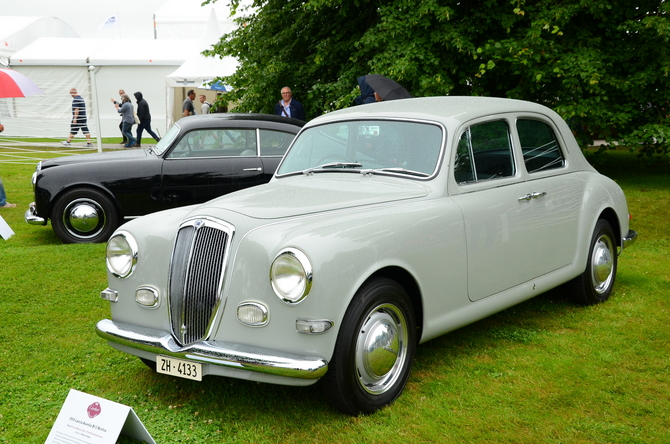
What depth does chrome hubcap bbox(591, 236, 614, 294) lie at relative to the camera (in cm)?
543

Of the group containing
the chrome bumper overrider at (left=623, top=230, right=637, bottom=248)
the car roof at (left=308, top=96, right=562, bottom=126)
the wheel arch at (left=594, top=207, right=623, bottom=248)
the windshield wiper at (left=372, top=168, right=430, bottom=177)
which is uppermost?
the car roof at (left=308, top=96, right=562, bottom=126)

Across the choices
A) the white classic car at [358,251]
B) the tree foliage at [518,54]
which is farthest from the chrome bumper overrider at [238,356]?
the tree foliage at [518,54]

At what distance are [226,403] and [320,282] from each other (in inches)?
44.6

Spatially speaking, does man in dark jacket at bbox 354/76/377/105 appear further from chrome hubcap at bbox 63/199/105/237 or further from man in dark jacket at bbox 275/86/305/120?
chrome hubcap at bbox 63/199/105/237

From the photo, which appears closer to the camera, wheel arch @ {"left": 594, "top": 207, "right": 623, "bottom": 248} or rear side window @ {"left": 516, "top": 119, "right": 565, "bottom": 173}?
rear side window @ {"left": 516, "top": 119, "right": 565, "bottom": 173}

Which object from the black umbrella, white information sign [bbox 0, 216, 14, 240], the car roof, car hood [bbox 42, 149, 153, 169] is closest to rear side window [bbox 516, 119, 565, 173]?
the car roof

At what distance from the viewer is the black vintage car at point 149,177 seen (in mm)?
8141

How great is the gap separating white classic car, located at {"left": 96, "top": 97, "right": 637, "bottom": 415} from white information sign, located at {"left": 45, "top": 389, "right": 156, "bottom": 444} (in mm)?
388

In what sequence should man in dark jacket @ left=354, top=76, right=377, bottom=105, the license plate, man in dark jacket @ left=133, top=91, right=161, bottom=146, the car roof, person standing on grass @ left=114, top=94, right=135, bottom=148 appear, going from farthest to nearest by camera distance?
person standing on grass @ left=114, top=94, right=135, bottom=148 < man in dark jacket @ left=133, top=91, right=161, bottom=146 < man in dark jacket @ left=354, top=76, right=377, bottom=105 < the car roof < the license plate

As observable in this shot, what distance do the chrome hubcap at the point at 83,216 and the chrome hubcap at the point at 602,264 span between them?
18.9 ft

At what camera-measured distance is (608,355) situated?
14.5ft

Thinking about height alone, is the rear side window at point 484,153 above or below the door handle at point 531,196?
above

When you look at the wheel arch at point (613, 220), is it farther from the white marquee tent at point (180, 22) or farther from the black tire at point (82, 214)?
the white marquee tent at point (180, 22)

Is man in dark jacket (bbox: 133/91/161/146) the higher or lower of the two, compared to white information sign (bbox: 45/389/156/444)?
higher
